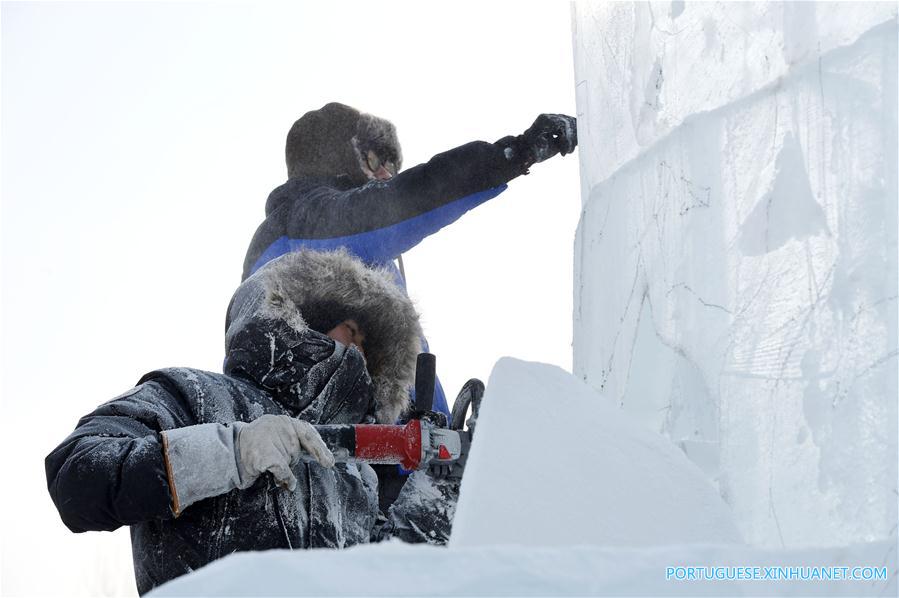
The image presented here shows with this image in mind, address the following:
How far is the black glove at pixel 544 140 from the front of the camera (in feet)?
9.44

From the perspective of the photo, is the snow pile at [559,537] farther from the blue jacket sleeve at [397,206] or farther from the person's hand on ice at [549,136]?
the blue jacket sleeve at [397,206]

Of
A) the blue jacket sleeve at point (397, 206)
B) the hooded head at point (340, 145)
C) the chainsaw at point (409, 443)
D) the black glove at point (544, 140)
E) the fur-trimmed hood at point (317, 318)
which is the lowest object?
the chainsaw at point (409, 443)

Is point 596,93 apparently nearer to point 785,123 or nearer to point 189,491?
point 785,123

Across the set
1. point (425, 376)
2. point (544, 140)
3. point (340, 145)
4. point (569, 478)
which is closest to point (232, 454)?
point (425, 376)

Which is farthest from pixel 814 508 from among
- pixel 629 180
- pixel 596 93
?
pixel 596 93

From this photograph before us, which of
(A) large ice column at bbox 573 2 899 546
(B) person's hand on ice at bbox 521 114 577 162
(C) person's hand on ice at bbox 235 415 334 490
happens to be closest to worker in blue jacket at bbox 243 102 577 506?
(B) person's hand on ice at bbox 521 114 577 162

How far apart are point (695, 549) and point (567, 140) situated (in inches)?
84.8

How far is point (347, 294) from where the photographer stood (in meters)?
2.75

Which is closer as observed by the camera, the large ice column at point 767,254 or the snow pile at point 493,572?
the snow pile at point 493,572

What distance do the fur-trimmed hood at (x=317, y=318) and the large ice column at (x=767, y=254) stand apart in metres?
1.23

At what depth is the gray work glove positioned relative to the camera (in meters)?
1.92

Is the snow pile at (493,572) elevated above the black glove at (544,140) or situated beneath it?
situated beneath

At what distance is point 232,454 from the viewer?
1.98m

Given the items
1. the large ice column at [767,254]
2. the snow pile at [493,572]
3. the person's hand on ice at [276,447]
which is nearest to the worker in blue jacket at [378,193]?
the person's hand on ice at [276,447]
